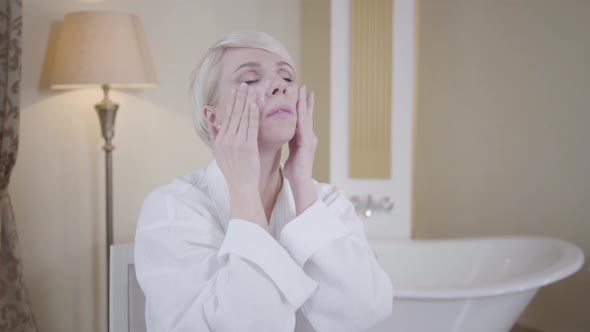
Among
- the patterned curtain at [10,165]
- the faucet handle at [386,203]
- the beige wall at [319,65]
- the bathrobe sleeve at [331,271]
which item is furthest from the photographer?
the beige wall at [319,65]

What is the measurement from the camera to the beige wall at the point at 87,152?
2.48m

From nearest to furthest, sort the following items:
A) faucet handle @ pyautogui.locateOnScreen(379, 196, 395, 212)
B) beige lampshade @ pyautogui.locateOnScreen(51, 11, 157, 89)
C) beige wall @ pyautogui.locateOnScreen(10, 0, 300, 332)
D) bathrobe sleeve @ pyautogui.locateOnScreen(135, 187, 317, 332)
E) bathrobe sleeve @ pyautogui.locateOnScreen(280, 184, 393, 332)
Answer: bathrobe sleeve @ pyautogui.locateOnScreen(135, 187, 317, 332) < bathrobe sleeve @ pyautogui.locateOnScreen(280, 184, 393, 332) < beige lampshade @ pyautogui.locateOnScreen(51, 11, 157, 89) < beige wall @ pyautogui.locateOnScreen(10, 0, 300, 332) < faucet handle @ pyautogui.locateOnScreen(379, 196, 395, 212)

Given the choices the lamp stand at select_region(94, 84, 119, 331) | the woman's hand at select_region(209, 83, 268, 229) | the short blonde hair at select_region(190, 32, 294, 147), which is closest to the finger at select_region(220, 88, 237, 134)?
the woman's hand at select_region(209, 83, 268, 229)

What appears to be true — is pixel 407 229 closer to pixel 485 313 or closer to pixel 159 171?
pixel 485 313

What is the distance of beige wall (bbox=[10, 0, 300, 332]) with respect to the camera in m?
2.48

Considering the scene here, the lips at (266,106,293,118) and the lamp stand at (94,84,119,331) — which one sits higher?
the lips at (266,106,293,118)

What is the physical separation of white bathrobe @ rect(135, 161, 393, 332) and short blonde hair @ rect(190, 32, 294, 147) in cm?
13

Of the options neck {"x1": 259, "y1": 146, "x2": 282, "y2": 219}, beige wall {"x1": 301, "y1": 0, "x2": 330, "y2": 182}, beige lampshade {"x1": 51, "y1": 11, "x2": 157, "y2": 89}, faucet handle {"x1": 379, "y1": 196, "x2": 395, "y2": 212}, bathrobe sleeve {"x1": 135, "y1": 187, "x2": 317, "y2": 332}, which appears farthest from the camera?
beige wall {"x1": 301, "y1": 0, "x2": 330, "y2": 182}

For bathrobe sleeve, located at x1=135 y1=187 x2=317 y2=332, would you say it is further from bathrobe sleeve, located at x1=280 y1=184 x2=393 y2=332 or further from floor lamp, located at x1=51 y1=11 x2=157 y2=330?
floor lamp, located at x1=51 y1=11 x2=157 y2=330

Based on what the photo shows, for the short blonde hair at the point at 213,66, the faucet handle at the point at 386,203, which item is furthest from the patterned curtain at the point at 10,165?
the faucet handle at the point at 386,203

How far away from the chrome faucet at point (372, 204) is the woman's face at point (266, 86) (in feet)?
5.92

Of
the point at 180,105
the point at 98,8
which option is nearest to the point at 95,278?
the point at 180,105

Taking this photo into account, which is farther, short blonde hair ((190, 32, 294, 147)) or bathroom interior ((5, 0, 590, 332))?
bathroom interior ((5, 0, 590, 332))

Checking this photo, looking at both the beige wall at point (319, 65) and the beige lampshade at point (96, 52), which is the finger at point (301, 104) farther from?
the beige wall at point (319, 65)
